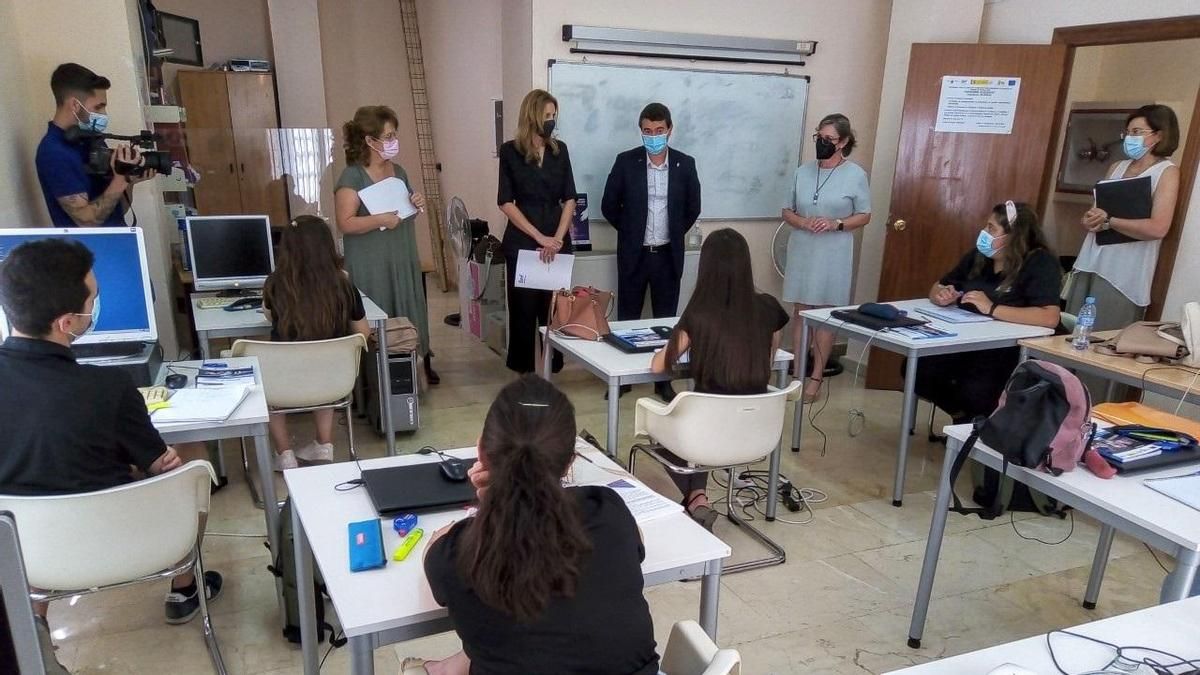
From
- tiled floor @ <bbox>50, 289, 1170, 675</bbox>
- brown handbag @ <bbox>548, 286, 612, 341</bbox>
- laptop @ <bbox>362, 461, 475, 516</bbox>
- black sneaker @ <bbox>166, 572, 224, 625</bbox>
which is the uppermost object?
brown handbag @ <bbox>548, 286, 612, 341</bbox>

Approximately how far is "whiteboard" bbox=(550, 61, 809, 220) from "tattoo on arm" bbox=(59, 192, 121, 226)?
2.35 meters

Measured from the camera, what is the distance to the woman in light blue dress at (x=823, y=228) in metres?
4.29

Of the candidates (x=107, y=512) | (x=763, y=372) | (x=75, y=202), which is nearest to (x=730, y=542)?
(x=763, y=372)

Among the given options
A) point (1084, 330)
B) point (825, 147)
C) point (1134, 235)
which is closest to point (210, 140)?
point (825, 147)

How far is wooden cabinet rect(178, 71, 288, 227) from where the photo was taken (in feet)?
21.9

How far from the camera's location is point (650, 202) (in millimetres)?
4422

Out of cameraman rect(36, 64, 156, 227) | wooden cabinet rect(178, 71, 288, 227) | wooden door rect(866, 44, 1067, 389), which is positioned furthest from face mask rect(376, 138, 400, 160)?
wooden cabinet rect(178, 71, 288, 227)

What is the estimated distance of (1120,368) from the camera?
108 inches

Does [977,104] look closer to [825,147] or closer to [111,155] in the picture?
[825,147]

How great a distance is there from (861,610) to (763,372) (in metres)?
0.86

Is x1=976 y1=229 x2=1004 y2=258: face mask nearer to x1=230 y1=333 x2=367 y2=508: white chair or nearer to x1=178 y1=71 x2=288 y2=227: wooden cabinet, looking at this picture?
x1=230 y1=333 x2=367 y2=508: white chair

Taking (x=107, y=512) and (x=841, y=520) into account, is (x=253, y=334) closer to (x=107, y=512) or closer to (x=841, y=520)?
(x=107, y=512)

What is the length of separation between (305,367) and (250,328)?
0.36 m

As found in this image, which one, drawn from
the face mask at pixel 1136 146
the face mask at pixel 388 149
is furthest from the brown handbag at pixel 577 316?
the face mask at pixel 1136 146
